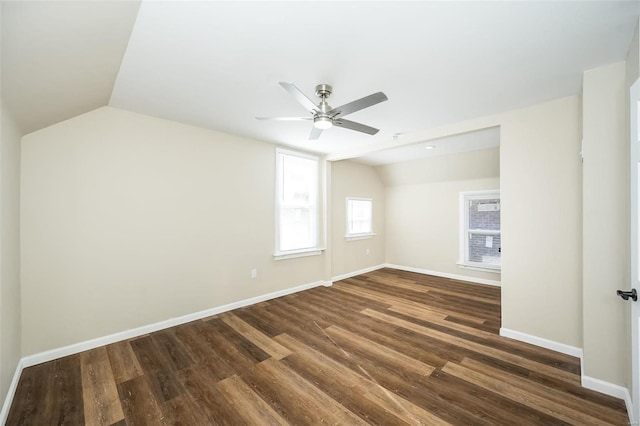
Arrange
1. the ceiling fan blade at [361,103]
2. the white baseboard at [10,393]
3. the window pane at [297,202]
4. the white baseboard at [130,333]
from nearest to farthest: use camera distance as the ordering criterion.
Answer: the white baseboard at [10,393] < the ceiling fan blade at [361,103] < the white baseboard at [130,333] < the window pane at [297,202]

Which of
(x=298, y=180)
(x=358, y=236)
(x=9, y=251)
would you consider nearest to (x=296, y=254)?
(x=298, y=180)

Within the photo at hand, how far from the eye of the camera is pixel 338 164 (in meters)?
5.35

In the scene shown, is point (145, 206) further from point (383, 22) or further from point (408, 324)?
point (408, 324)

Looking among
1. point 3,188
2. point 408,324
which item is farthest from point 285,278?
point 3,188

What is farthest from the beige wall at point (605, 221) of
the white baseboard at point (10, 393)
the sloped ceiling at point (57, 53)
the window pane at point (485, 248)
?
the white baseboard at point (10, 393)

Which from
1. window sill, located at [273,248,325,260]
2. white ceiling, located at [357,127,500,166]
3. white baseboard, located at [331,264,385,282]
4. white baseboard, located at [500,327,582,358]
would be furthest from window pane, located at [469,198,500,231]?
window sill, located at [273,248,325,260]

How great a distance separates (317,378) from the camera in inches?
84.7

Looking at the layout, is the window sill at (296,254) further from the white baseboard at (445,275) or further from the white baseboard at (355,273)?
the white baseboard at (445,275)

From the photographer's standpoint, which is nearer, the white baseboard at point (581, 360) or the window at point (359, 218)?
the white baseboard at point (581, 360)

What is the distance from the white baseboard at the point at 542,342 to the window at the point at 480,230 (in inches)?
92.4

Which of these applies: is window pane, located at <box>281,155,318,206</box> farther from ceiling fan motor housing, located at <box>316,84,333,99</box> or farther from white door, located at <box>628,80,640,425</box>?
white door, located at <box>628,80,640,425</box>

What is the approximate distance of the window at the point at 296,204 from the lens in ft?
14.1

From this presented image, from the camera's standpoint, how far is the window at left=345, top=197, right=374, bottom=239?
566cm

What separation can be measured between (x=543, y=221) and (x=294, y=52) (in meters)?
2.91
